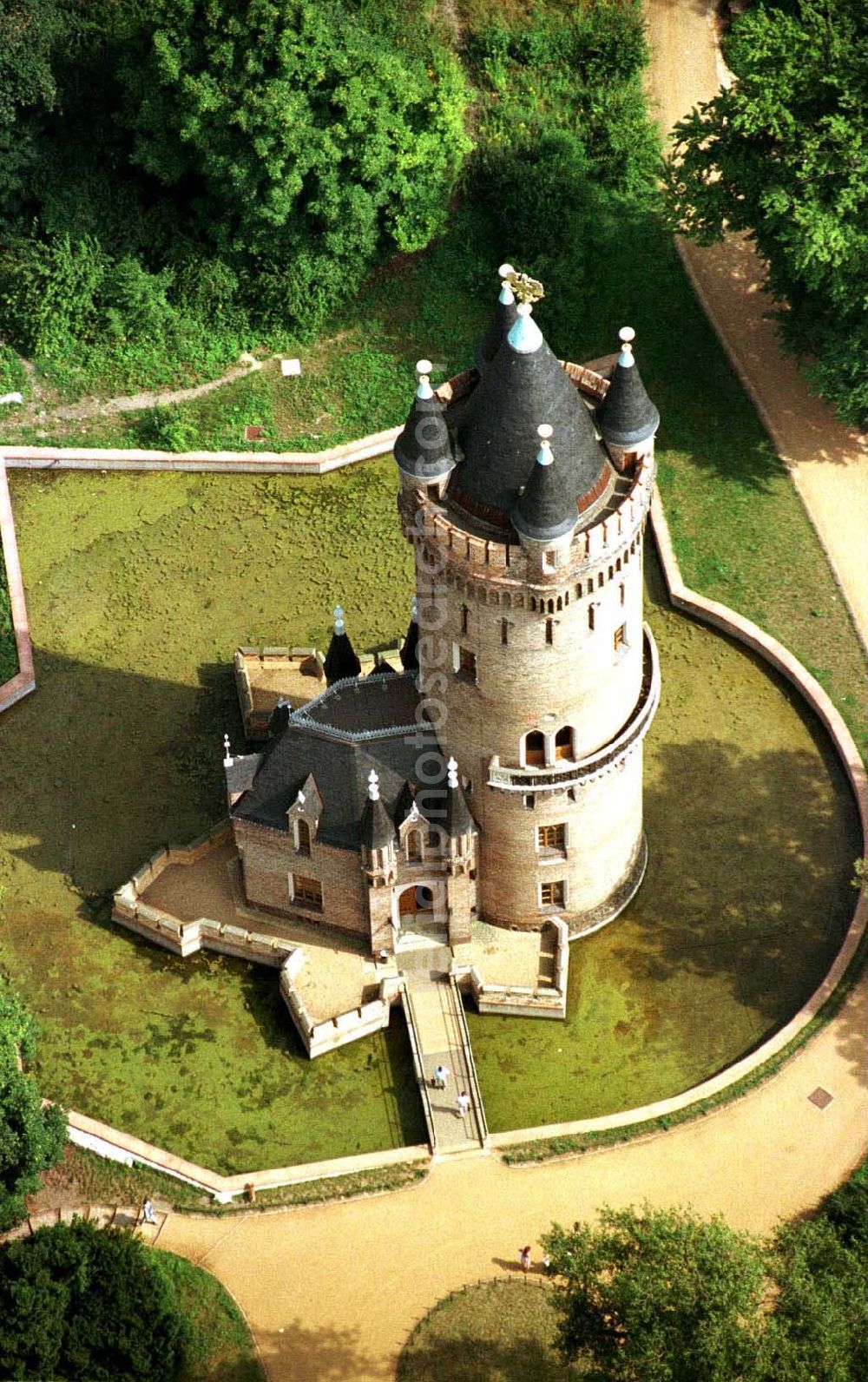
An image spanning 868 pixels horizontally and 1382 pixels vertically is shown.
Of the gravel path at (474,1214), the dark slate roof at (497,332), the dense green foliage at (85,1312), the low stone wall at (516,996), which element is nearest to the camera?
the dense green foliage at (85,1312)

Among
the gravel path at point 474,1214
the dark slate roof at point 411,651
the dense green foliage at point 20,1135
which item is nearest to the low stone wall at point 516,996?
the gravel path at point 474,1214

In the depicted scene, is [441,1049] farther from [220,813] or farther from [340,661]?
[340,661]

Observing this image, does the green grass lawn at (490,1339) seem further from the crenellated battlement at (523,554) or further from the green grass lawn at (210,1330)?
the crenellated battlement at (523,554)

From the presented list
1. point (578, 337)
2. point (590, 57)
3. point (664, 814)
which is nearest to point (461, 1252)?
point (664, 814)

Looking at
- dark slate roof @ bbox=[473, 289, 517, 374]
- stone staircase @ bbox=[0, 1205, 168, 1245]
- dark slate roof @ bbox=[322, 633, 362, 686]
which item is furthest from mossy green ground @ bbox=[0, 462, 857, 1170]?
dark slate roof @ bbox=[473, 289, 517, 374]

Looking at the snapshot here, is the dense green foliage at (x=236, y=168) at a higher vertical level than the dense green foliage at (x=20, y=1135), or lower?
higher
